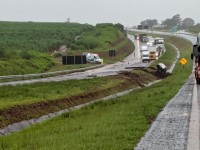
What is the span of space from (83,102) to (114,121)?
1703cm

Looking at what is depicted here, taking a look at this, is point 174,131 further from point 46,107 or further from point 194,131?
point 46,107

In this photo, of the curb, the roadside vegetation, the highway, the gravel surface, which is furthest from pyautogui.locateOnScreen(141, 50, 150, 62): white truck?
the curb

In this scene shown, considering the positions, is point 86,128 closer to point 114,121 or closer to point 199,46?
point 114,121

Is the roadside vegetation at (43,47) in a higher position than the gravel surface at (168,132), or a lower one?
lower

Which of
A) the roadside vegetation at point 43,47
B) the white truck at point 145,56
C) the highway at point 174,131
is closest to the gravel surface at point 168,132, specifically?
the highway at point 174,131

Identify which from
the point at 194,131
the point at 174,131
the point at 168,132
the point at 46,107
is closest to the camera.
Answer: the point at 194,131

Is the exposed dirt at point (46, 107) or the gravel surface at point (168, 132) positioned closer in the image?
the gravel surface at point (168, 132)

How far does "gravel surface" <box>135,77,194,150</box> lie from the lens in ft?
36.3

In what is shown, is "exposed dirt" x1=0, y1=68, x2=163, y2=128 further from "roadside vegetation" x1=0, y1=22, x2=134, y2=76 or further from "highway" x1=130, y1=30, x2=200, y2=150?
"roadside vegetation" x1=0, y1=22, x2=134, y2=76

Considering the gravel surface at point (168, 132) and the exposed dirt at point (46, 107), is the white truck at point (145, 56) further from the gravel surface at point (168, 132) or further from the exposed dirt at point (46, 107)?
the gravel surface at point (168, 132)

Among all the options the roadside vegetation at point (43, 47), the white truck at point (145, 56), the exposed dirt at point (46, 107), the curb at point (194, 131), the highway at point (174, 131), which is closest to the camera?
the curb at point (194, 131)

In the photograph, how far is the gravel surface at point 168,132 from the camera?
11.1 m

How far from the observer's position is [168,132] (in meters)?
13.1

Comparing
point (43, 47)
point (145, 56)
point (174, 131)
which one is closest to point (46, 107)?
point (174, 131)
